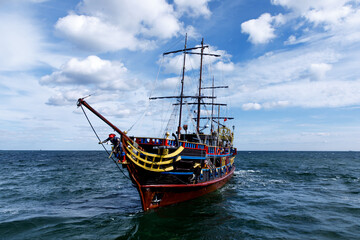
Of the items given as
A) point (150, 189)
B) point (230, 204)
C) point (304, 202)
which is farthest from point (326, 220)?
point (150, 189)

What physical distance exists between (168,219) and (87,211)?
6755 mm

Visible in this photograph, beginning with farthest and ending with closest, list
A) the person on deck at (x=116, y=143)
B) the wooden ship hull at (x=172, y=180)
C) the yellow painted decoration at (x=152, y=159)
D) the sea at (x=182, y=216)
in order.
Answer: the wooden ship hull at (x=172, y=180)
the person on deck at (x=116, y=143)
the yellow painted decoration at (x=152, y=159)
the sea at (x=182, y=216)

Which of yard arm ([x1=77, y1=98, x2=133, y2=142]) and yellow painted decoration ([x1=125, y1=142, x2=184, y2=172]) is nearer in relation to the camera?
yard arm ([x1=77, y1=98, x2=133, y2=142])

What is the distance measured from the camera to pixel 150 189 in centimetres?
1638

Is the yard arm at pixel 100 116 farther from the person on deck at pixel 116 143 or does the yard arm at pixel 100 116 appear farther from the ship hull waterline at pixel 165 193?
the ship hull waterline at pixel 165 193

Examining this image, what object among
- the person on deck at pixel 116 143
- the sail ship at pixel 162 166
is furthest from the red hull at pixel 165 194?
the person on deck at pixel 116 143

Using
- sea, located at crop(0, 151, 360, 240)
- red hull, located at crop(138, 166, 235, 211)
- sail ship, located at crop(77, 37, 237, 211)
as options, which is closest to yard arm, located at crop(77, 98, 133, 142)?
sail ship, located at crop(77, 37, 237, 211)

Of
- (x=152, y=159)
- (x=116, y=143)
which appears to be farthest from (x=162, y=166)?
(x=116, y=143)

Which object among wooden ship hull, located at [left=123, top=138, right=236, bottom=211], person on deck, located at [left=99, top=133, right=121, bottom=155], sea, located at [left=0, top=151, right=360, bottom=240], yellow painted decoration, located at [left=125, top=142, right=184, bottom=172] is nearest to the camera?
sea, located at [left=0, top=151, right=360, bottom=240]

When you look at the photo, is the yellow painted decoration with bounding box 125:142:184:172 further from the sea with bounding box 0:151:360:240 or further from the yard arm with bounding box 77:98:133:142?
the sea with bounding box 0:151:360:240

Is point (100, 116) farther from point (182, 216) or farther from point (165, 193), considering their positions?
point (182, 216)

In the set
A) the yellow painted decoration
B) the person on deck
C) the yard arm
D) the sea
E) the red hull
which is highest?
the yard arm

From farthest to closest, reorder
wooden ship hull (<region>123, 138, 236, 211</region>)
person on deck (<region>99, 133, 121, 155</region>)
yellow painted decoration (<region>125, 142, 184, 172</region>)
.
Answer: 1. wooden ship hull (<region>123, 138, 236, 211</region>)
2. person on deck (<region>99, 133, 121, 155</region>)
3. yellow painted decoration (<region>125, 142, 184, 172</region>)

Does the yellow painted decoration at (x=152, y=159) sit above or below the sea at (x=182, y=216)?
above
